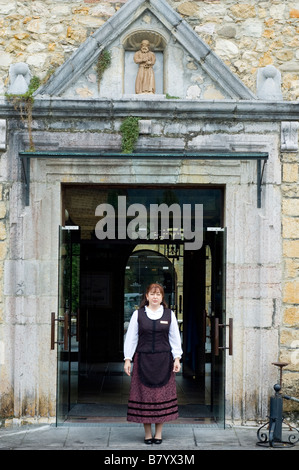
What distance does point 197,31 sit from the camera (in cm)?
Result: 686

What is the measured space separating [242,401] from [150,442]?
1.21m

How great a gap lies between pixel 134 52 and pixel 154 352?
3167mm

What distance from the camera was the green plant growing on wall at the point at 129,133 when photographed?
6621 mm

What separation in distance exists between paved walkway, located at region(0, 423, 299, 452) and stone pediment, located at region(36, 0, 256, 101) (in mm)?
3295

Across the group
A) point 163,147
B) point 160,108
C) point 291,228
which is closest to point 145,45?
point 160,108

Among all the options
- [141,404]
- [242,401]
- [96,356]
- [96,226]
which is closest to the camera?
[141,404]

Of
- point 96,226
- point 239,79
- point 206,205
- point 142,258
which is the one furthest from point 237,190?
point 142,258

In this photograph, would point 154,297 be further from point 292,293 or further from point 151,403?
point 292,293

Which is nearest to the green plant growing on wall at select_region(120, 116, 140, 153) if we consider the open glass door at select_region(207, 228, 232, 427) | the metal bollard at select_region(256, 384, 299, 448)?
the open glass door at select_region(207, 228, 232, 427)

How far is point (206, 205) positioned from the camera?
278 inches

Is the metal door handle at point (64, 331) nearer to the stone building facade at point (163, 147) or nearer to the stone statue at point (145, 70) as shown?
the stone building facade at point (163, 147)

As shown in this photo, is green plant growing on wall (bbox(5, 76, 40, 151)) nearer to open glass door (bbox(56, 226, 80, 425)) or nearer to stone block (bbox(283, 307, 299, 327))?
open glass door (bbox(56, 226, 80, 425))

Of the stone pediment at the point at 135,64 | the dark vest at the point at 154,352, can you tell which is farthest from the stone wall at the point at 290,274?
the dark vest at the point at 154,352

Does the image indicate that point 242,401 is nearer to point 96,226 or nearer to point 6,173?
point 96,226
